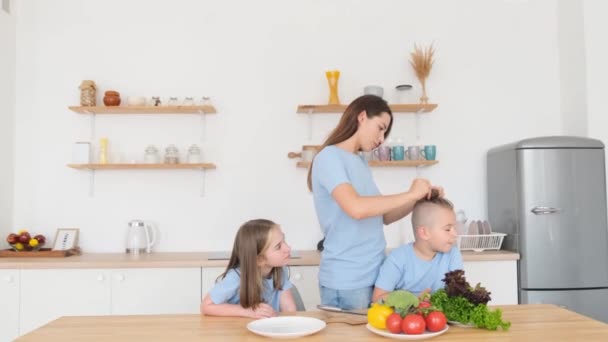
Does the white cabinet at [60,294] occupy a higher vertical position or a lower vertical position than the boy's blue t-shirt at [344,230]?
lower

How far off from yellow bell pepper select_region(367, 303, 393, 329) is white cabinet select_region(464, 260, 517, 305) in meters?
1.63

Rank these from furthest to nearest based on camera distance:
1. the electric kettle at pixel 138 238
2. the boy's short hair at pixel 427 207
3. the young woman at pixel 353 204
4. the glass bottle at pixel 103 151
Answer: the glass bottle at pixel 103 151 → the electric kettle at pixel 138 238 → the boy's short hair at pixel 427 207 → the young woman at pixel 353 204

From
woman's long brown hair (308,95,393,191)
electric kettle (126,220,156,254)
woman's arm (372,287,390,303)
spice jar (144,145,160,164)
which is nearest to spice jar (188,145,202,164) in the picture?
spice jar (144,145,160,164)

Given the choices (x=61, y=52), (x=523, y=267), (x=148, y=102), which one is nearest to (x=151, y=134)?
(x=148, y=102)

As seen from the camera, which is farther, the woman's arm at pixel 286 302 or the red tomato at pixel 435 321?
the woman's arm at pixel 286 302

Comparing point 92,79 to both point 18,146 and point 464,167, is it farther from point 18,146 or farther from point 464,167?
point 464,167

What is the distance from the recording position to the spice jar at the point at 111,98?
3.14 metres

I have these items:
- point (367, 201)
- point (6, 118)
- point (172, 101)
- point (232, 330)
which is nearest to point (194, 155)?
point (172, 101)

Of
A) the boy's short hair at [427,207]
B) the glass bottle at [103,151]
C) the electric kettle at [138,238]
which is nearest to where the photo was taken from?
the boy's short hair at [427,207]

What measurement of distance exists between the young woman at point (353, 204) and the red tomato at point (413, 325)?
411mm

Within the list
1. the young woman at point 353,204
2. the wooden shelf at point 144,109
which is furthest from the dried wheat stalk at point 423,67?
the young woman at point 353,204

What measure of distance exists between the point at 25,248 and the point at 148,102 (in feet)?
3.70

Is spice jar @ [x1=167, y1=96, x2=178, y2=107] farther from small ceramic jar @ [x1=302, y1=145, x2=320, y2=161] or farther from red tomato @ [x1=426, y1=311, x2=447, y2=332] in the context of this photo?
red tomato @ [x1=426, y1=311, x2=447, y2=332]

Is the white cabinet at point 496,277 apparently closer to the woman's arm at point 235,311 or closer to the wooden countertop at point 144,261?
the wooden countertop at point 144,261
